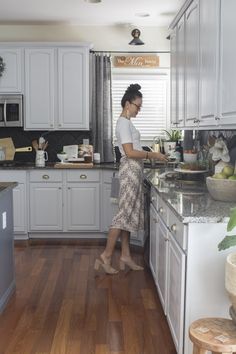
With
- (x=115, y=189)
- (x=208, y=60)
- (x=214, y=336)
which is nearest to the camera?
(x=214, y=336)

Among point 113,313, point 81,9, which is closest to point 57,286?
point 113,313

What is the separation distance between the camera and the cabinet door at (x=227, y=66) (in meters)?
2.38

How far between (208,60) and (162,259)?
4.42ft

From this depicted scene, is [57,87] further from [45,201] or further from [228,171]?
[228,171]

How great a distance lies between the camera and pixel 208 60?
2867 mm

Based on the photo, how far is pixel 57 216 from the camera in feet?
17.2

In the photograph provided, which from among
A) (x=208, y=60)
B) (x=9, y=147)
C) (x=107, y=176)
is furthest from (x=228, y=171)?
(x=9, y=147)

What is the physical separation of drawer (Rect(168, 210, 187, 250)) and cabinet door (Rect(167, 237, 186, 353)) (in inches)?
1.6

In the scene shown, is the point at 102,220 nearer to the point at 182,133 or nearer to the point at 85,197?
the point at 85,197

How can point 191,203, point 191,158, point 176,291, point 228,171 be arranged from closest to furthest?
1. point 176,291
2. point 191,203
3. point 228,171
4. point 191,158

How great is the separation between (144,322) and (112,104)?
315cm

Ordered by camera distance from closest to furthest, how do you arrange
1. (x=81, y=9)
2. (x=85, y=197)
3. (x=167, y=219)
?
(x=167, y=219)
(x=81, y=9)
(x=85, y=197)

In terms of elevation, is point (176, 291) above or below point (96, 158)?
below

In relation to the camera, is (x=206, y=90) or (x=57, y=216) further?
(x=57, y=216)
